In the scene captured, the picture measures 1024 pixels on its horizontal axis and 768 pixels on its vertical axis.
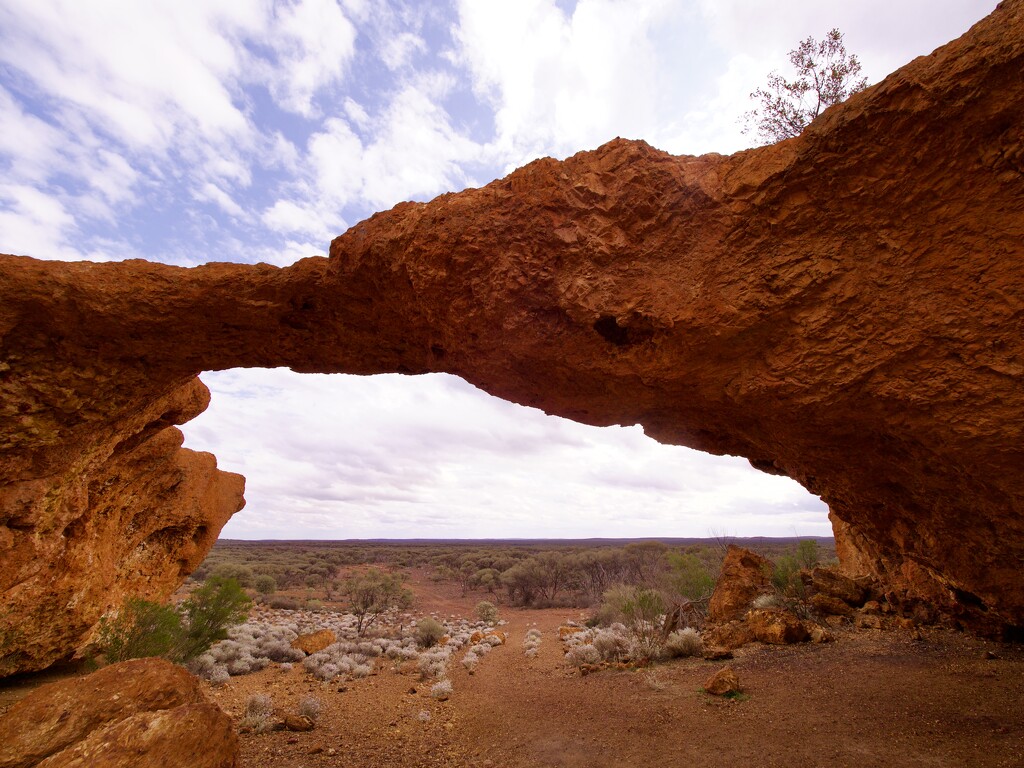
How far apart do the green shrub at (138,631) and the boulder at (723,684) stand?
8.56 m

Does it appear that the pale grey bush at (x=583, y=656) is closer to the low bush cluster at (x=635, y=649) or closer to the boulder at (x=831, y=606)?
the low bush cluster at (x=635, y=649)

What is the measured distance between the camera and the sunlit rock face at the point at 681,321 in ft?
12.5

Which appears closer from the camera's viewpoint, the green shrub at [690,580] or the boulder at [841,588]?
the boulder at [841,588]

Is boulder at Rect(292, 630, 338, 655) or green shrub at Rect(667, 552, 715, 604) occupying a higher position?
green shrub at Rect(667, 552, 715, 604)

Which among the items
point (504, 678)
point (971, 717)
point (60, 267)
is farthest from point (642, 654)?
point (60, 267)

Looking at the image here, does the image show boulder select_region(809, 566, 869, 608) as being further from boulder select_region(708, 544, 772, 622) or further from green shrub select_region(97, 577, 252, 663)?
green shrub select_region(97, 577, 252, 663)

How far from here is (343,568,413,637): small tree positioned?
18828mm

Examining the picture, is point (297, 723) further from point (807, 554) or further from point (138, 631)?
point (807, 554)

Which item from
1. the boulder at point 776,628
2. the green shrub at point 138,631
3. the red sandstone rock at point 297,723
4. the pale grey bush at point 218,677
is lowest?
the pale grey bush at point 218,677

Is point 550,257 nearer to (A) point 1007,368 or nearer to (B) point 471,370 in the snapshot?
(B) point 471,370

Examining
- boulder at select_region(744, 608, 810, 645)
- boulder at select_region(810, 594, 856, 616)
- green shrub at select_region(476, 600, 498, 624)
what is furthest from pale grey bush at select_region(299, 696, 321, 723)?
green shrub at select_region(476, 600, 498, 624)

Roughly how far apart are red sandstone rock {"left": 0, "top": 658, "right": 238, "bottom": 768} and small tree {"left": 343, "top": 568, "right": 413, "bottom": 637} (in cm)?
1386

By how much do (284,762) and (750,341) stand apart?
24.4 ft

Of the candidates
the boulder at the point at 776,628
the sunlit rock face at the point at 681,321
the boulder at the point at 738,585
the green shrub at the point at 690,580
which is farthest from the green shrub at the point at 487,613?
the sunlit rock face at the point at 681,321
